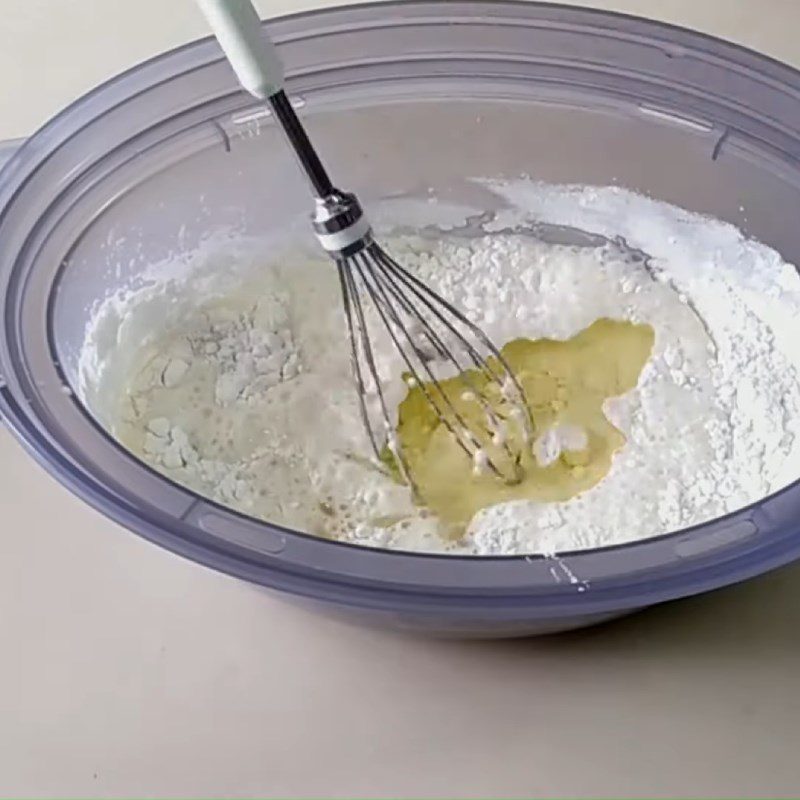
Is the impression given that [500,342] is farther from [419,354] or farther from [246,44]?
[246,44]

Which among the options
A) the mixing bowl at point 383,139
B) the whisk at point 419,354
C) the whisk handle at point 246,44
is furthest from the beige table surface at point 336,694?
the whisk handle at point 246,44

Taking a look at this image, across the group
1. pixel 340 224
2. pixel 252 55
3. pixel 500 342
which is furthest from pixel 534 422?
pixel 252 55

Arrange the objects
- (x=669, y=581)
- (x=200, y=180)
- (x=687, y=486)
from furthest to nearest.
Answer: (x=200, y=180), (x=687, y=486), (x=669, y=581)

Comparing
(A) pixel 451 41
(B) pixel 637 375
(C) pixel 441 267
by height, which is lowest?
(B) pixel 637 375

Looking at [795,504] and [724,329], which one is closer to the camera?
[795,504]

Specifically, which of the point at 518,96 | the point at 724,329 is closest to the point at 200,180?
the point at 518,96

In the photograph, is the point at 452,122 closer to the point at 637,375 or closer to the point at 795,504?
the point at 637,375
